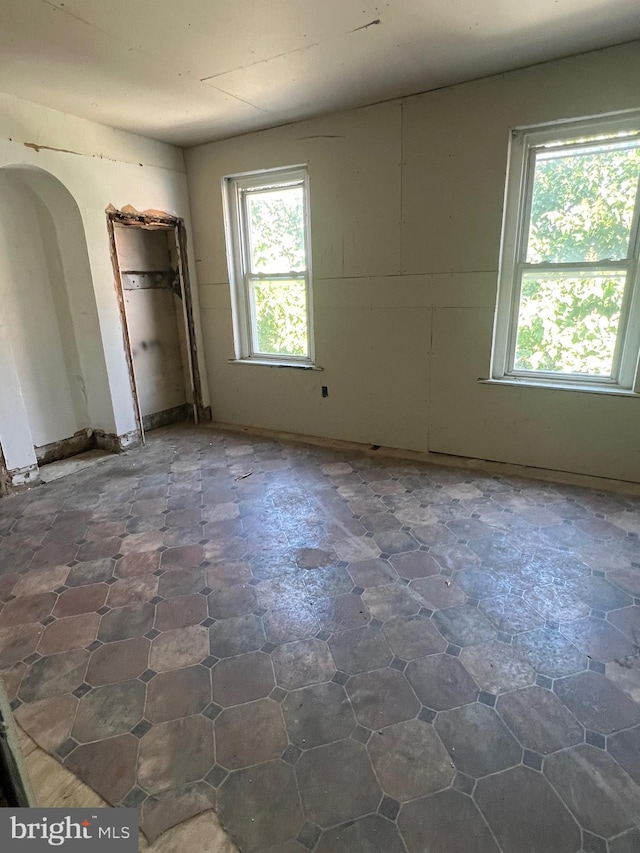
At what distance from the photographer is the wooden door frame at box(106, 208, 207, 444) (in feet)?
12.6

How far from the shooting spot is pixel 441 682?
1.67 m

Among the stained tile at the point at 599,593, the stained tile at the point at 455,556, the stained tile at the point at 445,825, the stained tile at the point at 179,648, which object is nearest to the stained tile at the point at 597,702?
the stained tile at the point at 599,593

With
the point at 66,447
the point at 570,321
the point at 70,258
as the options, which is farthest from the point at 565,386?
the point at 66,447

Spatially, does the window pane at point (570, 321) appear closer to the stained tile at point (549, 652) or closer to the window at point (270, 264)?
the window at point (270, 264)

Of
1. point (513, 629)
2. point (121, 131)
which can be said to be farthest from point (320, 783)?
point (121, 131)

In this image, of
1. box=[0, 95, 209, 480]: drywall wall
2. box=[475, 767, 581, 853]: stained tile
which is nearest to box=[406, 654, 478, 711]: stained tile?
box=[475, 767, 581, 853]: stained tile

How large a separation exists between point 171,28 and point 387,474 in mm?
2973

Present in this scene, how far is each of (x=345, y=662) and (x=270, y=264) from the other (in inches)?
140

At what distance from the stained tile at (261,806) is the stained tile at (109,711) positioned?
0.44 m

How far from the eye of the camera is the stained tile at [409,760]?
4.38ft

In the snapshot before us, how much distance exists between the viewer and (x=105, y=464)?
3848mm

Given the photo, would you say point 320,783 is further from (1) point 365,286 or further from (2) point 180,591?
(1) point 365,286

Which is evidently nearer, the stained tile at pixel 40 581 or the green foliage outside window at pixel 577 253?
the stained tile at pixel 40 581

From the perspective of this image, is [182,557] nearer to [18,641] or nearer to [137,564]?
[137,564]
